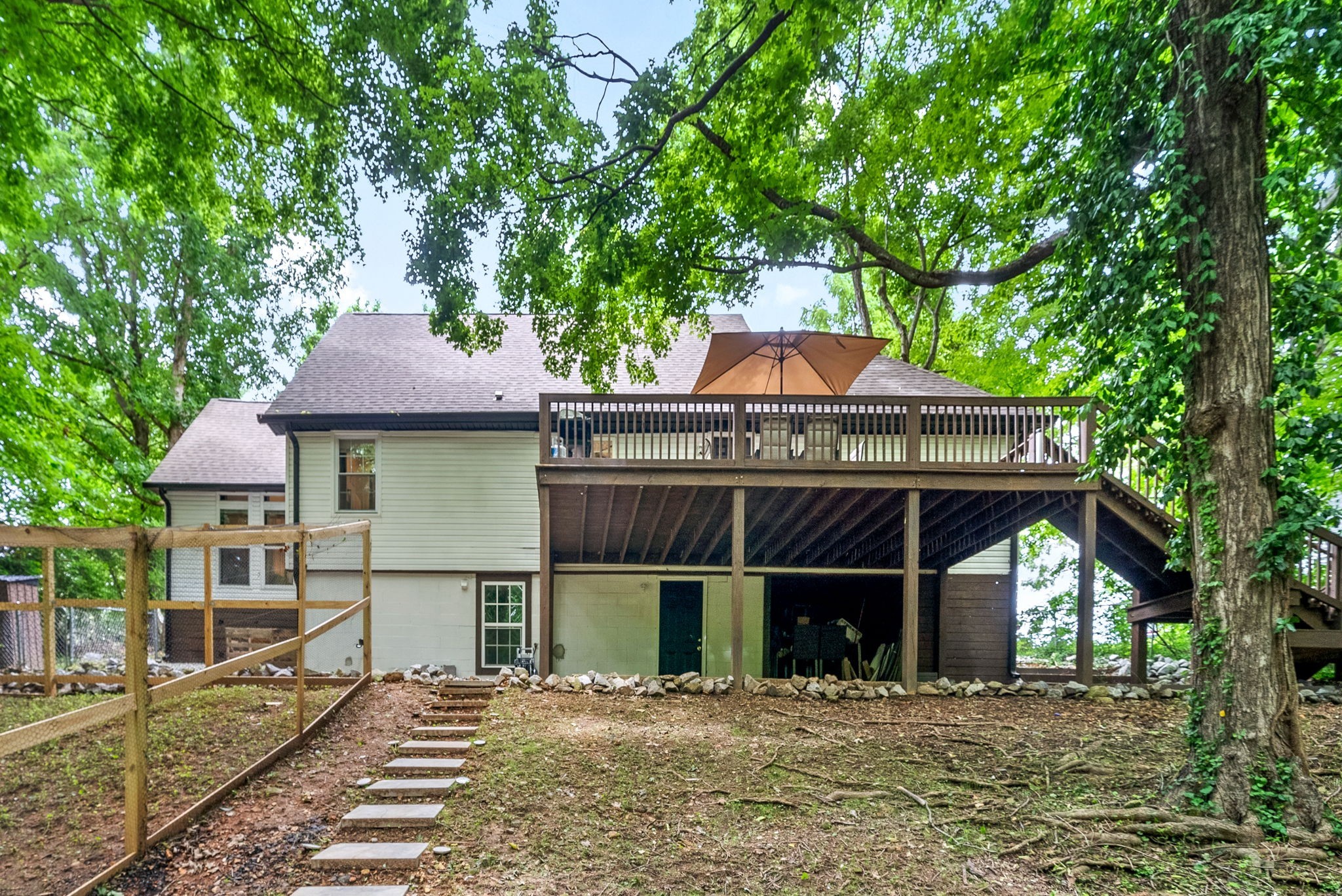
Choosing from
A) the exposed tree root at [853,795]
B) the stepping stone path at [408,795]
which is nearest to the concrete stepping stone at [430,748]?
the stepping stone path at [408,795]

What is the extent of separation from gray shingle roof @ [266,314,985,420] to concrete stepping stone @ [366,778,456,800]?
6600 millimetres

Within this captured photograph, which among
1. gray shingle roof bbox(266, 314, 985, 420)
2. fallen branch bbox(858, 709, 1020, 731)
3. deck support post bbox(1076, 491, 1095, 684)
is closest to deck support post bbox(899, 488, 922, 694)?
fallen branch bbox(858, 709, 1020, 731)

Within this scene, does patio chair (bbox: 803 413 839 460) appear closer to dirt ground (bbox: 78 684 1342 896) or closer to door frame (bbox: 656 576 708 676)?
dirt ground (bbox: 78 684 1342 896)

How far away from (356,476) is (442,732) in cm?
650

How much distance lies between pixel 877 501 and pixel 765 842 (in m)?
5.05

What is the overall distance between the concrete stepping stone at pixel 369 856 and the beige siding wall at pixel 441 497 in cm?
698

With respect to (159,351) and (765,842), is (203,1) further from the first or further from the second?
(159,351)

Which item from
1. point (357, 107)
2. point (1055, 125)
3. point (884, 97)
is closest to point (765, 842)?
point (1055, 125)

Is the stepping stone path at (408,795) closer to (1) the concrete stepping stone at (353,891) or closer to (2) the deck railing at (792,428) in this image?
(1) the concrete stepping stone at (353,891)

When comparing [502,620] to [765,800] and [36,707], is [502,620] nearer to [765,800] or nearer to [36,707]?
[36,707]

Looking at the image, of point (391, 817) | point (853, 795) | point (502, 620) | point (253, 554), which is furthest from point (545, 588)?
point (253, 554)

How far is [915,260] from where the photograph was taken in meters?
14.1

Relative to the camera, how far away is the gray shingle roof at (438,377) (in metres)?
10.2

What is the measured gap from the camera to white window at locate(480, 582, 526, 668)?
34.0ft
